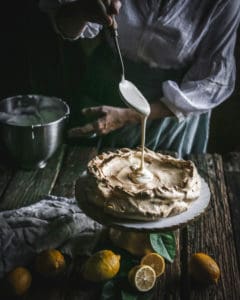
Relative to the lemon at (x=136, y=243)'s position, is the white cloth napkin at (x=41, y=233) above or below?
below

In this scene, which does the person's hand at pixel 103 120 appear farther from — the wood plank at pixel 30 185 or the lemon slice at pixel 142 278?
the lemon slice at pixel 142 278

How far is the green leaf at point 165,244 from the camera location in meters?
1.65

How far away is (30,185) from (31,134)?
0.21m

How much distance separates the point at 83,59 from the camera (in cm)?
266

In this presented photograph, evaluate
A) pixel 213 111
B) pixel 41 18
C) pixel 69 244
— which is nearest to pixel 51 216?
pixel 69 244

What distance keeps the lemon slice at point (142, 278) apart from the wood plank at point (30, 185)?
56 cm

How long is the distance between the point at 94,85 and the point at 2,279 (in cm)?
109

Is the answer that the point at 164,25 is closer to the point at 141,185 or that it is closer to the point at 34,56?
the point at 141,185

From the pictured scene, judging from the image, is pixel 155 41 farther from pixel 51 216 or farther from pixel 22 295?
pixel 22 295

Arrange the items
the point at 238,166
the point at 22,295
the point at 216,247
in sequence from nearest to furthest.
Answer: the point at 22,295, the point at 216,247, the point at 238,166

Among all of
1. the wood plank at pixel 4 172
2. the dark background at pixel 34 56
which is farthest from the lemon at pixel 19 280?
the dark background at pixel 34 56

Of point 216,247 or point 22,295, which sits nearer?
point 22,295

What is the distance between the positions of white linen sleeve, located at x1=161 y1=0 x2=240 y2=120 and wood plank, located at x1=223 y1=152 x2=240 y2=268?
0.96ft

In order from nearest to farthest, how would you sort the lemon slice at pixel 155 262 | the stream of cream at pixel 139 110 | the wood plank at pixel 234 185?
1. the lemon slice at pixel 155 262
2. the stream of cream at pixel 139 110
3. the wood plank at pixel 234 185
